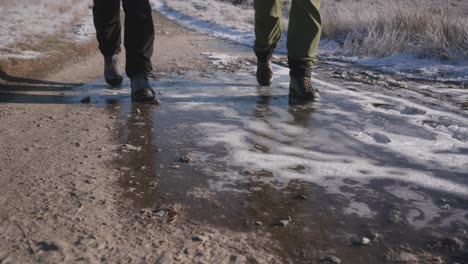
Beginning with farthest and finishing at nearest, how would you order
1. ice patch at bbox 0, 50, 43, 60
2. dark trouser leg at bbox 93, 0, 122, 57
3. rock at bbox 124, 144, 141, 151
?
ice patch at bbox 0, 50, 43, 60
dark trouser leg at bbox 93, 0, 122, 57
rock at bbox 124, 144, 141, 151

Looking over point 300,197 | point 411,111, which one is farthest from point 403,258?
point 411,111

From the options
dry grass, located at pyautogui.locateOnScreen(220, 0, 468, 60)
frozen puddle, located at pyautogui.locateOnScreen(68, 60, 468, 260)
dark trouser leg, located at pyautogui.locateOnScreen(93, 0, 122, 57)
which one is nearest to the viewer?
frozen puddle, located at pyautogui.locateOnScreen(68, 60, 468, 260)

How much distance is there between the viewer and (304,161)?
166cm

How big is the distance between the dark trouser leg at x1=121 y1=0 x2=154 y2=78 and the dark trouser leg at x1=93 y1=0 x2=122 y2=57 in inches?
15.4

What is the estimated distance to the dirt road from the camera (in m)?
1.08

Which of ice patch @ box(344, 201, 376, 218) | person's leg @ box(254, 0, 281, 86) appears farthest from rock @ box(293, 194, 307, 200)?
person's leg @ box(254, 0, 281, 86)

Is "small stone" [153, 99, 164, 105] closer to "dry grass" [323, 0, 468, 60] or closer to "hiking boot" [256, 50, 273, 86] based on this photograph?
"hiking boot" [256, 50, 273, 86]

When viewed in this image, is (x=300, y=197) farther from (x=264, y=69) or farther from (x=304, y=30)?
(x=264, y=69)

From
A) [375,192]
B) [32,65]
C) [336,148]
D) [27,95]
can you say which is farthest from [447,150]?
[32,65]

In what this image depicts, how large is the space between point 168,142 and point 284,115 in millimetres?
725

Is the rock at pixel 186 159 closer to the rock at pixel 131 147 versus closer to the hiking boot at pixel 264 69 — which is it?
the rock at pixel 131 147

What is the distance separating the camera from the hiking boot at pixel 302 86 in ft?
8.60

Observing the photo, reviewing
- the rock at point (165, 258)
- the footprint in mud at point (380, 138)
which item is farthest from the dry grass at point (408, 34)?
the rock at point (165, 258)

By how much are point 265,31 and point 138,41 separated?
902 millimetres
